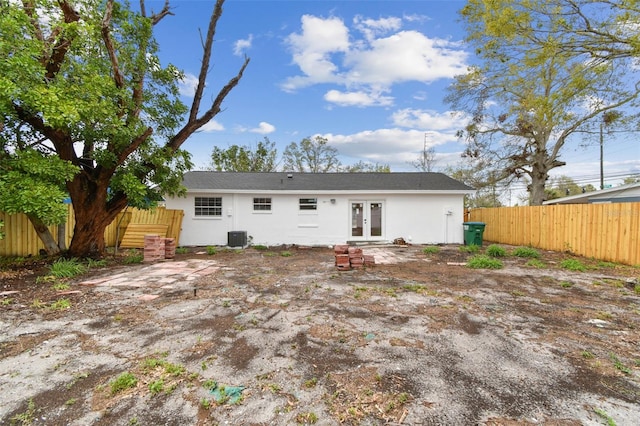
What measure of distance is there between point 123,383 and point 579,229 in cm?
1234

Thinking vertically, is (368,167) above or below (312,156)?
below

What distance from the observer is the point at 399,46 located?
11117 millimetres

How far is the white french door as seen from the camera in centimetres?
1280

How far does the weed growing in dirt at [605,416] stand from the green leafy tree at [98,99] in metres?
8.37

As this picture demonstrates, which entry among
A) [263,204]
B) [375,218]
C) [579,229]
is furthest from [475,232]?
[263,204]

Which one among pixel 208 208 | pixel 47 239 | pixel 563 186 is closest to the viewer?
pixel 47 239

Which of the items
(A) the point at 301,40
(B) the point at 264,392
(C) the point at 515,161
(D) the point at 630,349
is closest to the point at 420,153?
(C) the point at 515,161

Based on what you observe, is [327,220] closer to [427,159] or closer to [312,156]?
[312,156]

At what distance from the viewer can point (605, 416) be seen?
6.71ft

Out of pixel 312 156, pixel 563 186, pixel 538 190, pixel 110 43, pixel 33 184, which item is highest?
pixel 312 156

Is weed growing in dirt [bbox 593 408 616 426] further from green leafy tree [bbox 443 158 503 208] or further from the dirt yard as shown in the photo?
green leafy tree [bbox 443 158 503 208]

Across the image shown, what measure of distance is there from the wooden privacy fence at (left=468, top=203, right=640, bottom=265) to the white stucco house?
236cm

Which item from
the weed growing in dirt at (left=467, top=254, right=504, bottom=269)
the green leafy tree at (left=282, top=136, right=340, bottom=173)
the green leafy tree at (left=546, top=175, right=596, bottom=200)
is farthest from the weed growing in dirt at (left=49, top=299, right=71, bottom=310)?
the green leafy tree at (left=546, top=175, right=596, bottom=200)

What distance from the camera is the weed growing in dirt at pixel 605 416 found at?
1.97 metres
